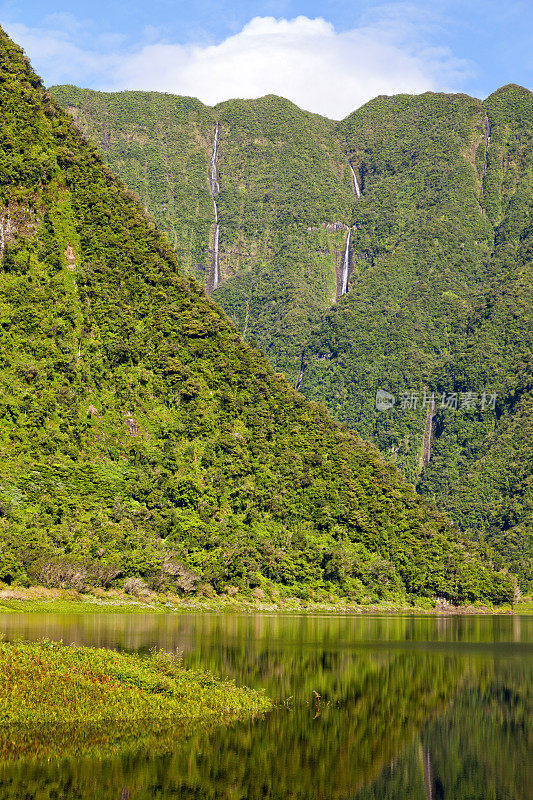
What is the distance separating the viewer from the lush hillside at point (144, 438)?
104812 mm

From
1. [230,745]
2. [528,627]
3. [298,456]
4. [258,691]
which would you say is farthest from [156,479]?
[230,745]

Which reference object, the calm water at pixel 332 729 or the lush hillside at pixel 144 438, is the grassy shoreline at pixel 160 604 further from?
the calm water at pixel 332 729

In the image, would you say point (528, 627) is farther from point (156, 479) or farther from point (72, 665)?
point (72, 665)

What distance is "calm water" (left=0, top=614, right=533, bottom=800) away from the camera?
26703mm

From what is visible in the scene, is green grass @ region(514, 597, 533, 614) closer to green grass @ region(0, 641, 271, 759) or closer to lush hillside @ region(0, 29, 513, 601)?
lush hillside @ region(0, 29, 513, 601)

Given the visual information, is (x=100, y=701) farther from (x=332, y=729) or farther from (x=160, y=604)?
(x=160, y=604)

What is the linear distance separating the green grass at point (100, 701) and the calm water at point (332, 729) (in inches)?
58.4

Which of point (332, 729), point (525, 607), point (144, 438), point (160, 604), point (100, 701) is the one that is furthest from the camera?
point (525, 607)

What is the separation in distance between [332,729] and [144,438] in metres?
90.2

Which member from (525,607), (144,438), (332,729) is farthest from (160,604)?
(525,607)

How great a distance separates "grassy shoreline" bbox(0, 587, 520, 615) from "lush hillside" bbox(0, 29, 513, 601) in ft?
6.69

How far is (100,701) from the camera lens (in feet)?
113

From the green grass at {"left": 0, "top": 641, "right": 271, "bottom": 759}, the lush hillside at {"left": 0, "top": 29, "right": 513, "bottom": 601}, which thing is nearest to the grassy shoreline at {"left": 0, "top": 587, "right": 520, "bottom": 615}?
the lush hillside at {"left": 0, "top": 29, "right": 513, "bottom": 601}

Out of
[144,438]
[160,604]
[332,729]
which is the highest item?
[144,438]
